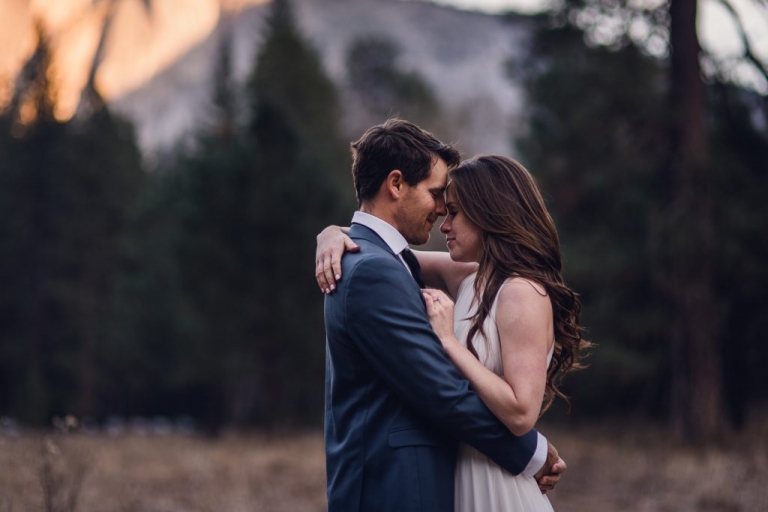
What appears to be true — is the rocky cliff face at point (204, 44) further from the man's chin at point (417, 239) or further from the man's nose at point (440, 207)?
the man's chin at point (417, 239)

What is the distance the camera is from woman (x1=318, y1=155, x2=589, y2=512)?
2818 millimetres

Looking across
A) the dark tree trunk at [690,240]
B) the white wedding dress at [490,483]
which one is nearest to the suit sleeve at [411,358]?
the white wedding dress at [490,483]

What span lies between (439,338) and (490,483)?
54cm

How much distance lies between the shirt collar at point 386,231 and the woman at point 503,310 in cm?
12

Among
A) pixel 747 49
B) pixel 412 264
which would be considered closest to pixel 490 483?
pixel 412 264

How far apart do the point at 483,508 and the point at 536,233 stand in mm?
1016

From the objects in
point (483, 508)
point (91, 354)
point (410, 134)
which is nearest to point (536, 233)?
point (410, 134)

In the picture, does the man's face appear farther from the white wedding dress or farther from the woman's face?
the white wedding dress

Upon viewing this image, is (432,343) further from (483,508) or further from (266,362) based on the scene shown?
(266,362)

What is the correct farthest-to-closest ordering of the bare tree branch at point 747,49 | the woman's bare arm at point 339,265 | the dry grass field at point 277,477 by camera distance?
1. the bare tree branch at point 747,49
2. the dry grass field at point 277,477
3. the woman's bare arm at point 339,265

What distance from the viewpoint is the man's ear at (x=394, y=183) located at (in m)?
3.05

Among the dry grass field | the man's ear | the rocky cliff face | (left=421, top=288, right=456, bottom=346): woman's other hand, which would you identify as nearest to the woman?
(left=421, top=288, right=456, bottom=346): woman's other hand

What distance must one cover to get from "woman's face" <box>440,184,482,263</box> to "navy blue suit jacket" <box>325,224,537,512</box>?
37cm

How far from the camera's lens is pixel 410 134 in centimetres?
305
